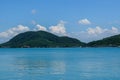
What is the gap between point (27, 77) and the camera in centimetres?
5578

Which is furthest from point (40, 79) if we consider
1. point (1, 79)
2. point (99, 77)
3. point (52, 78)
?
point (99, 77)

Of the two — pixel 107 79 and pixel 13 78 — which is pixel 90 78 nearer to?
pixel 107 79

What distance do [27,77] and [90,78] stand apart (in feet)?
35.5

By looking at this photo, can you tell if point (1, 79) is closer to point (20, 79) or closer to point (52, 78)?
point (20, 79)

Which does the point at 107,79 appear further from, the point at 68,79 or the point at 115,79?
the point at 68,79

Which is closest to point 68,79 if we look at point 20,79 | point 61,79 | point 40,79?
point 61,79

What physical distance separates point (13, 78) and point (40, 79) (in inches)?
191

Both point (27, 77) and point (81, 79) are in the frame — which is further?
point (27, 77)

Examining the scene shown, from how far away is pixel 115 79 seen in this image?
5103cm

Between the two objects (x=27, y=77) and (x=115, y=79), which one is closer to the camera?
(x=115, y=79)

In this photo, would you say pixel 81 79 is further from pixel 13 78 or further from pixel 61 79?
pixel 13 78

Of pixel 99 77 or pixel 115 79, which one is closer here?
pixel 115 79

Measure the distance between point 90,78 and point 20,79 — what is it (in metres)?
11.4

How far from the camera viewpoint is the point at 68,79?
5259 centimetres
